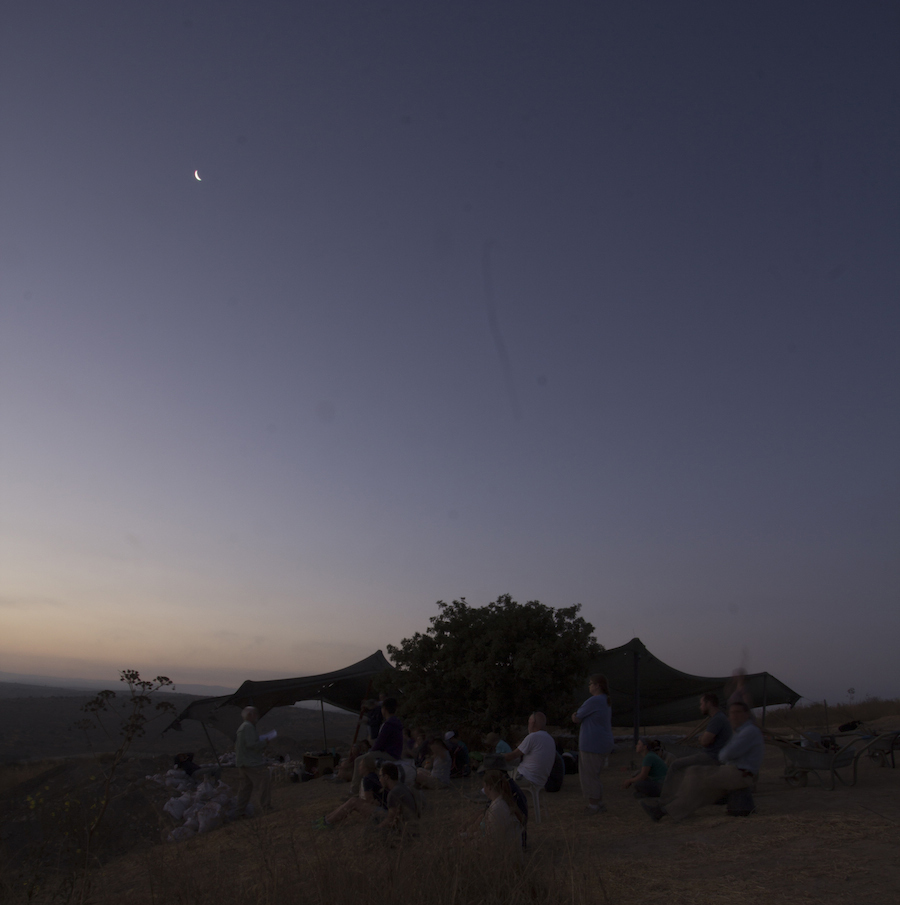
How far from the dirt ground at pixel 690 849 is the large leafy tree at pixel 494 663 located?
473 cm

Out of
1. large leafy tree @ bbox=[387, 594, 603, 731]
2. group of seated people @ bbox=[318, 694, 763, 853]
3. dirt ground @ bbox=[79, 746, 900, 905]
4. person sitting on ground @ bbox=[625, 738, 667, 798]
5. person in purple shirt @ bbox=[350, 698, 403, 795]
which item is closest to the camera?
dirt ground @ bbox=[79, 746, 900, 905]

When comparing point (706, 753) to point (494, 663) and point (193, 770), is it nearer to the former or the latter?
point (494, 663)

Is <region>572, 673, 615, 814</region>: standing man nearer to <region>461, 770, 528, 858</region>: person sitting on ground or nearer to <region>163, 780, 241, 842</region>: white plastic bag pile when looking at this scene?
<region>461, 770, 528, 858</region>: person sitting on ground

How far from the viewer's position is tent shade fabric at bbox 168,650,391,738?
14.5 meters

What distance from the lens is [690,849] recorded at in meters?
5.24

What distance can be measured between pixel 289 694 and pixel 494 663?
19.2 feet

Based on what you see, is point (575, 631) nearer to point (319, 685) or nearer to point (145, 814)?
point (319, 685)

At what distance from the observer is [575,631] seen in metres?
13.4

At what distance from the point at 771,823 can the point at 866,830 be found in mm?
706

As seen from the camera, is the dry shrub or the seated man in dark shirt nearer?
the dry shrub

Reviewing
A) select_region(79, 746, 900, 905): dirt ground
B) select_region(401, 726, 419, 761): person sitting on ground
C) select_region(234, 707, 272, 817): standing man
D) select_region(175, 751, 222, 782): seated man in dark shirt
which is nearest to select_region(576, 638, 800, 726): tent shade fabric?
select_region(401, 726, 419, 761): person sitting on ground

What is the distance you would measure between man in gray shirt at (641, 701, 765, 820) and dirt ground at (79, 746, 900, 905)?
0.48ft

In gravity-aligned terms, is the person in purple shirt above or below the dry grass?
above

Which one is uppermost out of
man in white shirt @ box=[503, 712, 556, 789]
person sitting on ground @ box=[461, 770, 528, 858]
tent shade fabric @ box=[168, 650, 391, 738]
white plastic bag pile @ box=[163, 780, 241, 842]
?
tent shade fabric @ box=[168, 650, 391, 738]
